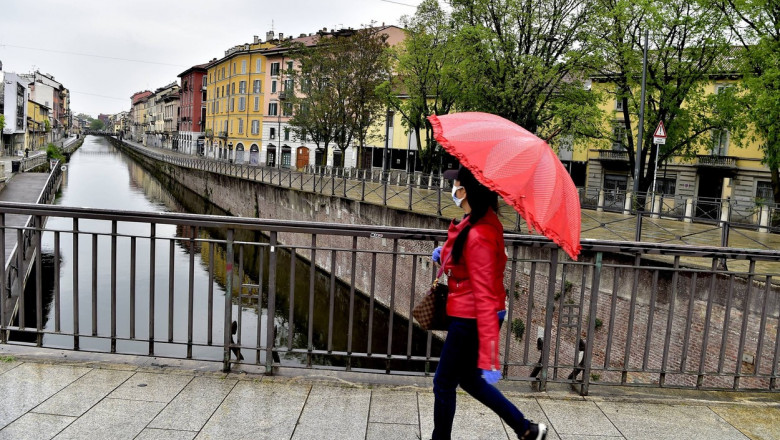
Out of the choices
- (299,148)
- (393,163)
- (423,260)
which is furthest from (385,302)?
(299,148)

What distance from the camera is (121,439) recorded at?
346 cm

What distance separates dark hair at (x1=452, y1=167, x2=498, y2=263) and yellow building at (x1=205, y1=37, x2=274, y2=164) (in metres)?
69.2

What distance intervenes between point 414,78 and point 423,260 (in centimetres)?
1344

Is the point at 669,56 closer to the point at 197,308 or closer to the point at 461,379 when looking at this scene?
the point at 197,308

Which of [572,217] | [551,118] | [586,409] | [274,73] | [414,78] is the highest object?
[274,73]

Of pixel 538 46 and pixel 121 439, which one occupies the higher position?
pixel 538 46

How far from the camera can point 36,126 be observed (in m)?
91.4

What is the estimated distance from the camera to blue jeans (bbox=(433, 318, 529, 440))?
124 inches

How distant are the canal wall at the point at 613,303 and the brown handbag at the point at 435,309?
42.7 inches

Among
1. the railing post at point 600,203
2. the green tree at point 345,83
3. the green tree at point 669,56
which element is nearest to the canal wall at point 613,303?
the railing post at point 600,203

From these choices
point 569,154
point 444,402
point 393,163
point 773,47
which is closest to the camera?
point 444,402

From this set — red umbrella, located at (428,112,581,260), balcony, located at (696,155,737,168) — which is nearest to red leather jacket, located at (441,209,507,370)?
red umbrella, located at (428,112,581,260)

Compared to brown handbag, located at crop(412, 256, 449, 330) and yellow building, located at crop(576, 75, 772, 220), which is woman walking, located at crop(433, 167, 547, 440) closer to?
brown handbag, located at crop(412, 256, 449, 330)

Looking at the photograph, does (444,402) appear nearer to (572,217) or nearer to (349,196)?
(572,217)
